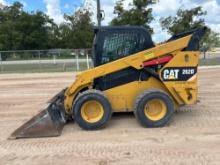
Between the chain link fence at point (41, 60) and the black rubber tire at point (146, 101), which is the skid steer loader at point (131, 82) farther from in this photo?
the chain link fence at point (41, 60)

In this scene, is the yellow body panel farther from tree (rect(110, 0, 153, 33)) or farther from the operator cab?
tree (rect(110, 0, 153, 33))

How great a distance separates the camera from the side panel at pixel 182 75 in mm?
8906

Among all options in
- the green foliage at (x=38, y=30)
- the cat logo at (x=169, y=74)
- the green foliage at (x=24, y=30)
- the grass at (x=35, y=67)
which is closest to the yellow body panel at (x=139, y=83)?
the cat logo at (x=169, y=74)

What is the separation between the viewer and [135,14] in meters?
35.9

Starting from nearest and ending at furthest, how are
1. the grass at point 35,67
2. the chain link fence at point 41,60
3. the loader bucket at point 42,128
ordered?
the loader bucket at point 42,128, the grass at point 35,67, the chain link fence at point 41,60

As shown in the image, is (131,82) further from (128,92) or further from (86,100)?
(86,100)

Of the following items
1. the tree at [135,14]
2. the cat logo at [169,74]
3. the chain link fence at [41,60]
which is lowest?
the cat logo at [169,74]

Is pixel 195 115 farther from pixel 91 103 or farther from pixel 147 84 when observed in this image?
pixel 91 103

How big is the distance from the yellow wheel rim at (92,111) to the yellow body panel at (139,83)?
0.43 m

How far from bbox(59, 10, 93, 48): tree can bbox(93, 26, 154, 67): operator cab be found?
41265 mm

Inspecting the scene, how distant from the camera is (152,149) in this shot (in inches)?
279

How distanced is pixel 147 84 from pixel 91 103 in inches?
52.1

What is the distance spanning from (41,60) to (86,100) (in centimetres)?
2398

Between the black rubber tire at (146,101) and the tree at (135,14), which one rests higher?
the tree at (135,14)
